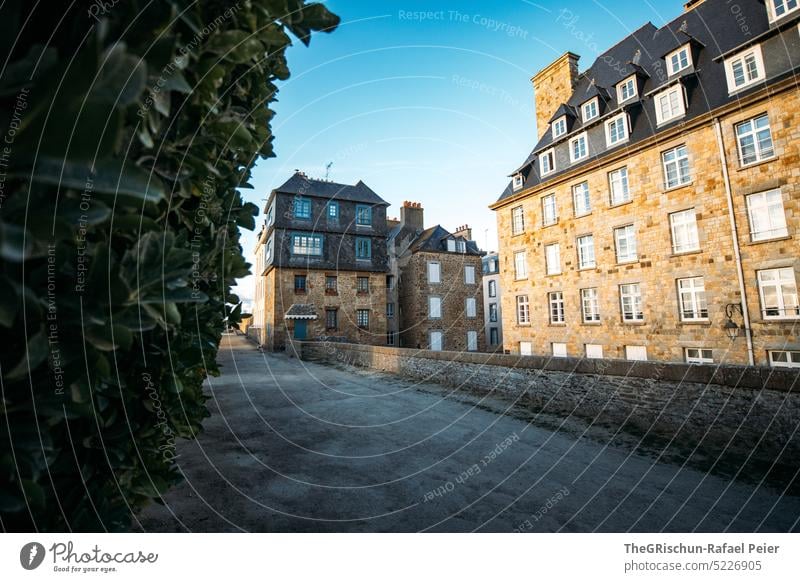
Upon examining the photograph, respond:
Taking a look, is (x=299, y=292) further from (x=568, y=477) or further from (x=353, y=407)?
(x=568, y=477)

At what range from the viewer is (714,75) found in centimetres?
1572

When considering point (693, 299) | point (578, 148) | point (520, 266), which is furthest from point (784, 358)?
point (578, 148)

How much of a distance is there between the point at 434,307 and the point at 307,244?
1288 cm

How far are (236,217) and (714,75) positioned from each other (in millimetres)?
22068

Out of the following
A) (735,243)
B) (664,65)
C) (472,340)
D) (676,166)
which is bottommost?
(472,340)

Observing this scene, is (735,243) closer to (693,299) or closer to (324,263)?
(693,299)

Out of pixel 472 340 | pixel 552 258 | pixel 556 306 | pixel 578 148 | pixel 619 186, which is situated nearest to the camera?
pixel 619 186

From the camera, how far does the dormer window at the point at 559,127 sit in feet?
70.3

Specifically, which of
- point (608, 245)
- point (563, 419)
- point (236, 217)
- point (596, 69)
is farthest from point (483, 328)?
point (236, 217)

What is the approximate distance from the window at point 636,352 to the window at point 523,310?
597cm

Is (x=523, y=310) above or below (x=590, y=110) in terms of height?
below

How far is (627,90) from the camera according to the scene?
18844 mm

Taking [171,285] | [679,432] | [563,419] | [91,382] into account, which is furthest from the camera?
[563,419]

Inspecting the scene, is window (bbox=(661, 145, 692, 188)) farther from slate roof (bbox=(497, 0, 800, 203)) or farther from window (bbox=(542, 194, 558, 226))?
window (bbox=(542, 194, 558, 226))
